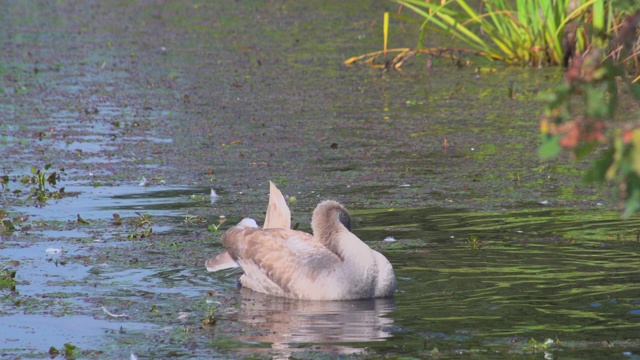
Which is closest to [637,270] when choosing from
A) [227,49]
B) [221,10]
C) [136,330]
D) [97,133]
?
[136,330]

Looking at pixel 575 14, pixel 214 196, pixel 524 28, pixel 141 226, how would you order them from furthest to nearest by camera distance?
1. pixel 524 28
2. pixel 575 14
3. pixel 214 196
4. pixel 141 226

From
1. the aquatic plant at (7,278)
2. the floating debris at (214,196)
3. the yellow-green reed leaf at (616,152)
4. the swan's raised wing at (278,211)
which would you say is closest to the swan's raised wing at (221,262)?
the swan's raised wing at (278,211)

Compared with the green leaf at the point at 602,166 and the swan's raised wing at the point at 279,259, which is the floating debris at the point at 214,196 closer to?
the swan's raised wing at the point at 279,259

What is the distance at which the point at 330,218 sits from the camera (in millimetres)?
7152

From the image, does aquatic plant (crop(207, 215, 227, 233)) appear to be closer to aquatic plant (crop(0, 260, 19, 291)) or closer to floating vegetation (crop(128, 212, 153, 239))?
floating vegetation (crop(128, 212, 153, 239))

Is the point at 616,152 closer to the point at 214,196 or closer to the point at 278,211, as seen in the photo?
the point at 278,211

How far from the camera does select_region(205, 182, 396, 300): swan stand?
6.91 m

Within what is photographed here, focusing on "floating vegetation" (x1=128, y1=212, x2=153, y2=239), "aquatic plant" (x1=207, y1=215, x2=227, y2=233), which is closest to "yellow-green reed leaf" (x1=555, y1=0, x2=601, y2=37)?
"aquatic plant" (x1=207, y1=215, x2=227, y2=233)

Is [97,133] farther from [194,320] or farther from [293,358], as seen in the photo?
[293,358]

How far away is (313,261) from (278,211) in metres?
0.69

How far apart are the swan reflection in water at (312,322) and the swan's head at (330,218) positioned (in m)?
0.44

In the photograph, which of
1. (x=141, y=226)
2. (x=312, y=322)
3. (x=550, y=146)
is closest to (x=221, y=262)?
(x=312, y=322)

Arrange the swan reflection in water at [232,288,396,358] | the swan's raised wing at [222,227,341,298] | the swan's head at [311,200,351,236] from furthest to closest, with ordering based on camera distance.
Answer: the swan's head at [311,200,351,236], the swan's raised wing at [222,227,341,298], the swan reflection in water at [232,288,396,358]

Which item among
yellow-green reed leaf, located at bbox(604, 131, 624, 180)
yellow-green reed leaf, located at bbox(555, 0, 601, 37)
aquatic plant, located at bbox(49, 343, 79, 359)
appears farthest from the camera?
yellow-green reed leaf, located at bbox(555, 0, 601, 37)
